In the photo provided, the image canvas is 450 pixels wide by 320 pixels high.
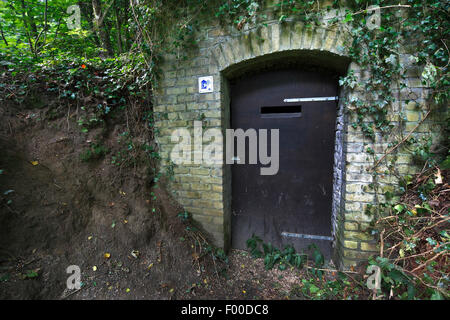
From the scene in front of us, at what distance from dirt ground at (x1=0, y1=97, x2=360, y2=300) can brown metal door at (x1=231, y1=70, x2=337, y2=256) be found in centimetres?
59

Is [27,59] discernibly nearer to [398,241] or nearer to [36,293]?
[36,293]

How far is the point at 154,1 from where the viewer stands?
2.25 metres

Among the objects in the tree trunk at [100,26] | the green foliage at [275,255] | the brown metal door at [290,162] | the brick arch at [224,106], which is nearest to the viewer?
the brick arch at [224,106]

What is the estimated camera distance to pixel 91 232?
6.98ft

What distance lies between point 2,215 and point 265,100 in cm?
306

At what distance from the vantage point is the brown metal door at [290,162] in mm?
2346

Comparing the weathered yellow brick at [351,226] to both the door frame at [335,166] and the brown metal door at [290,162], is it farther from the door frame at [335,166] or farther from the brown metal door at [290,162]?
the brown metal door at [290,162]

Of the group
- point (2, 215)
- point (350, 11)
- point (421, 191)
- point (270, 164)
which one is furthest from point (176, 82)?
point (421, 191)

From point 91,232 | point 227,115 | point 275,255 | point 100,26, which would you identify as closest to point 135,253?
point 91,232

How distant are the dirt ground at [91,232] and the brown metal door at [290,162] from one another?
0.59 meters

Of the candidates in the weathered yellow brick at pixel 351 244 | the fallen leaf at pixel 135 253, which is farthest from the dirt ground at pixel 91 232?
the weathered yellow brick at pixel 351 244

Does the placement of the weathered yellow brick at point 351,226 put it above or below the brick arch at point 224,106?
below

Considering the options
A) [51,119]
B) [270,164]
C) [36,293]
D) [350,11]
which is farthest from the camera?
[270,164]

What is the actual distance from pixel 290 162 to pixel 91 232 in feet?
8.34
